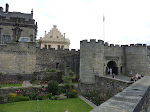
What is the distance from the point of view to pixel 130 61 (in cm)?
2217

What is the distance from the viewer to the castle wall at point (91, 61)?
1684 cm

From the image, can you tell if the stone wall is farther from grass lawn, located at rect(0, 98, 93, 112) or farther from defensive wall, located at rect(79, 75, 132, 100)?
grass lawn, located at rect(0, 98, 93, 112)

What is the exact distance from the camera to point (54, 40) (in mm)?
37875

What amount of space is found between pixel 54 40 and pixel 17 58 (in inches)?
700

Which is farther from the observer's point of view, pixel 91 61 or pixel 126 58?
pixel 126 58

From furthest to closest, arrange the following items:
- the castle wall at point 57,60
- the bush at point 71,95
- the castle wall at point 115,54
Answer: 1. the castle wall at point 57,60
2. the castle wall at point 115,54
3. the bush at point 71,95

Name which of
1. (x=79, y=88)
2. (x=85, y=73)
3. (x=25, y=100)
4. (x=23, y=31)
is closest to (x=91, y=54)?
(x=85, y=73)

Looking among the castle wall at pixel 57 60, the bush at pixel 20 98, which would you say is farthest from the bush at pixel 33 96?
the castle wall at pixel 57 60

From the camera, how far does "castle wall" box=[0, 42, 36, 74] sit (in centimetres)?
2058

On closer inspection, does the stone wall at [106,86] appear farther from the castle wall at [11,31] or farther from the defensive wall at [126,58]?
the castle wall at [11,31]

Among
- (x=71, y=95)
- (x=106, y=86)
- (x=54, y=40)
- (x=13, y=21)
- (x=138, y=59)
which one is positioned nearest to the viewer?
(x=106, y=86)

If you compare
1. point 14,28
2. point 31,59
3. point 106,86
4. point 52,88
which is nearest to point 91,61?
point 106,86

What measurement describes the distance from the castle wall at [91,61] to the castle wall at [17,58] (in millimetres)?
9580

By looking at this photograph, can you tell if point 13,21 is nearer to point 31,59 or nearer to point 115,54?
point 31,59
